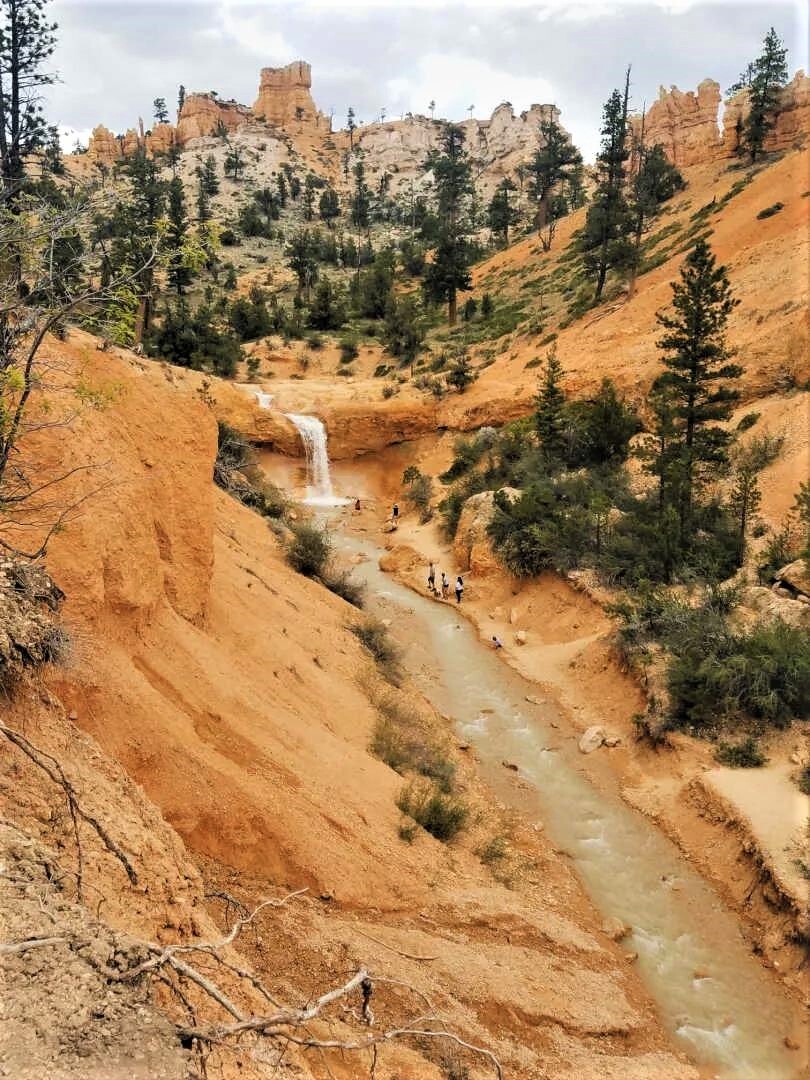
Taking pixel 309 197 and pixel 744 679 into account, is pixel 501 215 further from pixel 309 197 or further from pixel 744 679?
pixel 744 679

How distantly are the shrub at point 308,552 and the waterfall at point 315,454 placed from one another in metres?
17.3

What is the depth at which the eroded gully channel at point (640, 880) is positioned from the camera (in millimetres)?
8070

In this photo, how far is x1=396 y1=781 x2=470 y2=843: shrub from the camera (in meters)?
9.25

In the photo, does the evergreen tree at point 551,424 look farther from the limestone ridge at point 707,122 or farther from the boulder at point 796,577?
the limestone ridge at point 707,122

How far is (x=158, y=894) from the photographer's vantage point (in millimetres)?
4648

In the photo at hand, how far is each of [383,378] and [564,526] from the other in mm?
23852

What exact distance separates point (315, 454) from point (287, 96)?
4208 inches

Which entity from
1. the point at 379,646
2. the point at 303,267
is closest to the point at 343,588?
the point at 379,646

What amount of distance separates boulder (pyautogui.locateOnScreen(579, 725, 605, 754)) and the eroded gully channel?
0.36 m

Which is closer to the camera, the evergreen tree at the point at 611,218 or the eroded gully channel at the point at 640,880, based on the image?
the eroded gully channel at the point at 640,880

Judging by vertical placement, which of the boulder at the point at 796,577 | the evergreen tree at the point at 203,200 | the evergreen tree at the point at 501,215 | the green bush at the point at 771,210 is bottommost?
the boulder at the point at 796,577

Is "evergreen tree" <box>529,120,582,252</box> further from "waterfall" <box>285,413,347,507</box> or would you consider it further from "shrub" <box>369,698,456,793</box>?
"shrub" <box>369,698,456,793</box>

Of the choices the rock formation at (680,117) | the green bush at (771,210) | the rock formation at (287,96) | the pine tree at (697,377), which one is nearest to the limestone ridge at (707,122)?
the rock formation at (680,117)

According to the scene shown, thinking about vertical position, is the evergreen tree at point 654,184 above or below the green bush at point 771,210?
above
